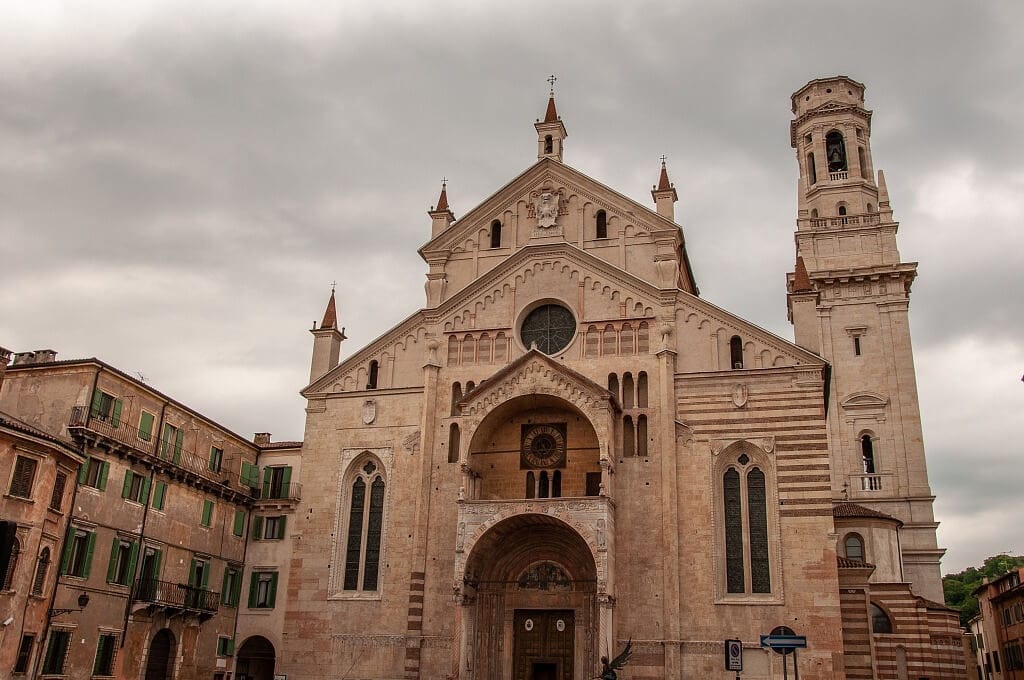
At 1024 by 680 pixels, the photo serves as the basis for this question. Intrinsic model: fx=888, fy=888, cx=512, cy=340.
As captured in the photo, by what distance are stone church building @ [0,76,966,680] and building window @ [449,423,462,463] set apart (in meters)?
0.05

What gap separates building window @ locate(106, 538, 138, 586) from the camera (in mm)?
27969

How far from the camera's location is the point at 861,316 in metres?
45.3

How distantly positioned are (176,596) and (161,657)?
6.68ft

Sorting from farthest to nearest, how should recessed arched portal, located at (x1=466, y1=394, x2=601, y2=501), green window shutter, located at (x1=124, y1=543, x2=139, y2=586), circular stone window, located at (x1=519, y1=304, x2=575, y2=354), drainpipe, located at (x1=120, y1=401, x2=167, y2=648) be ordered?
circular stone window, located at (x1=519, y1=304, x2=575, y2=354) < recessed arched portal, located at (x1=466, y1=394, x2=601, y2=501) < green window shutter, located at (x1=124, y1=543, x2=139, y2=586) < drainpipe, located at (x1=120, y1=401, x2=167, y2=648)

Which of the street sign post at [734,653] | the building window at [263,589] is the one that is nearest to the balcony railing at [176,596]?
the building window at [263,589]

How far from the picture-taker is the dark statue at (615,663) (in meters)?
23.5

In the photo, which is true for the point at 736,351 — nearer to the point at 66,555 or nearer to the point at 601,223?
the point at 601,223

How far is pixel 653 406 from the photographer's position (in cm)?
3017

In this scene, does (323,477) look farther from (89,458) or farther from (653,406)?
(653,406)

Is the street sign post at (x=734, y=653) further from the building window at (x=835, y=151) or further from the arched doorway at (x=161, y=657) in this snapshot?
the building window at (x=835, y=151)

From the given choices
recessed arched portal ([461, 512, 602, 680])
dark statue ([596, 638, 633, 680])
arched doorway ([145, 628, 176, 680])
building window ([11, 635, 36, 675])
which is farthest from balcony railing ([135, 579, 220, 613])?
dark statue ([596, 638, 633, 680])

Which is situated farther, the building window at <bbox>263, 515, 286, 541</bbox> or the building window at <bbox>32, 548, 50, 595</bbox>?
the building window at <bbox>263, 515, 286, 541</bbox>

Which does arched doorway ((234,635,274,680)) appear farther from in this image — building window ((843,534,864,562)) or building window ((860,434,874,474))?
building window ((860,434,874,474))

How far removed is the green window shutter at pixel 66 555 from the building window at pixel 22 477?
80.6 inches
